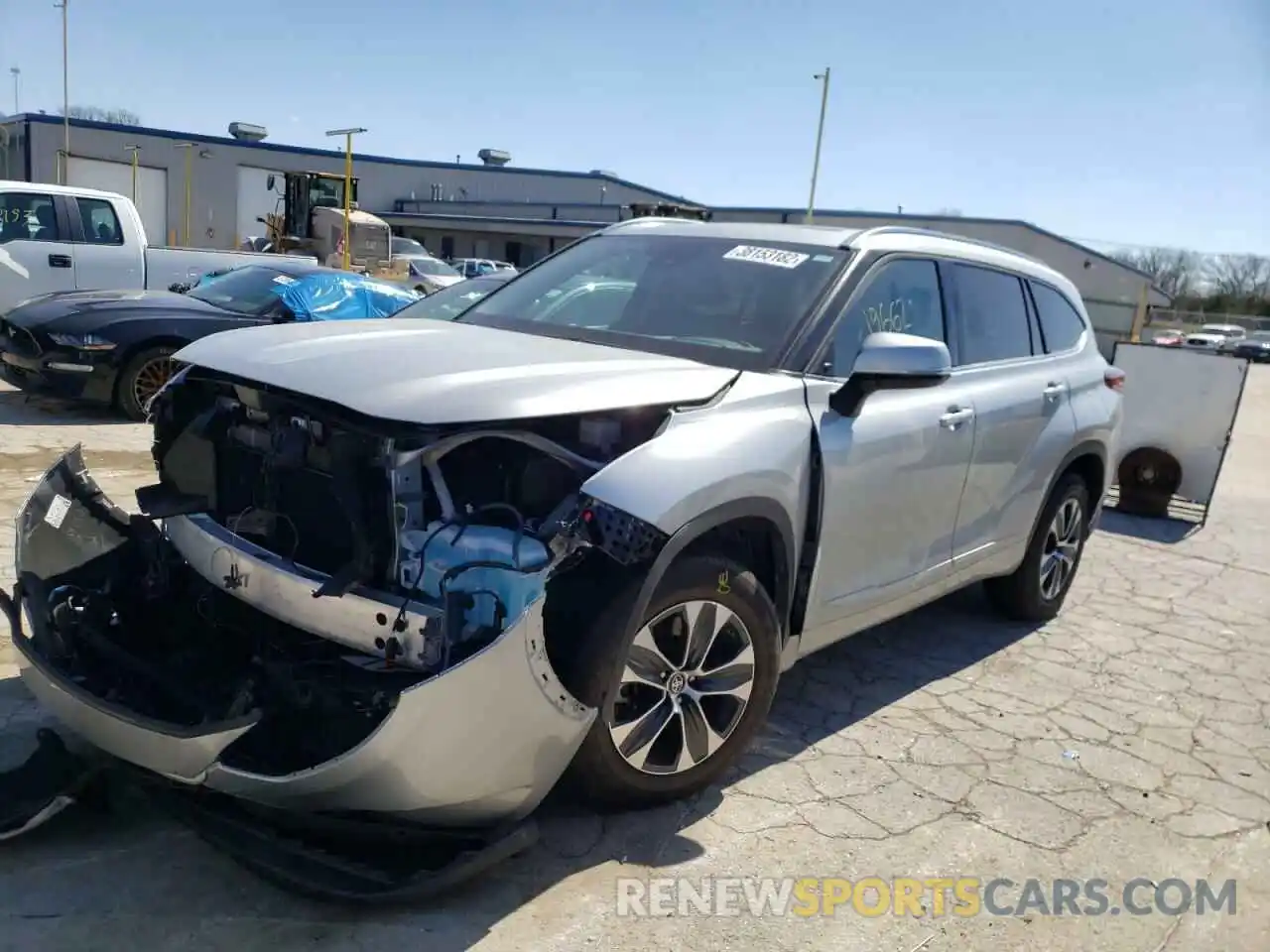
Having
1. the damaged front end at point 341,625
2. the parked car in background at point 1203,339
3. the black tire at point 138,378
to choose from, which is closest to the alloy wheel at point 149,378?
the black tire at point 138,378

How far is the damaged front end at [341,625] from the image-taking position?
246 cm

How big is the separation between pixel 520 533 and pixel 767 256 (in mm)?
1747

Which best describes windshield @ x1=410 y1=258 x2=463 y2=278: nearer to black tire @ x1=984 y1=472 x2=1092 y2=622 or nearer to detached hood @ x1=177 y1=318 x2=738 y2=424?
black tire @ x1=984 y1=472 x2=1092 y2=622

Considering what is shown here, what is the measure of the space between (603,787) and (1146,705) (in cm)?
284

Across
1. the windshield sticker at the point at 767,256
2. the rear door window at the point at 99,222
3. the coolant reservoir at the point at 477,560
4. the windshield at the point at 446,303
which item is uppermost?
the windshield sticker at the point at 767,256

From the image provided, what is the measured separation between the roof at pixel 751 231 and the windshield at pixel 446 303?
2.42ft

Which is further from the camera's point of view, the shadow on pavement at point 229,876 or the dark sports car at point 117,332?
the dark sports car at point 117,332

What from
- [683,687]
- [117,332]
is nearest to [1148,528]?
[683,687]

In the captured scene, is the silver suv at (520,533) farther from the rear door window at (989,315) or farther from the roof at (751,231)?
the rear door window at (989,315)

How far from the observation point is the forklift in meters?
25.2

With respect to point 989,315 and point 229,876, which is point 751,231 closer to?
point 989,315

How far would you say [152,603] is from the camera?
3320mm

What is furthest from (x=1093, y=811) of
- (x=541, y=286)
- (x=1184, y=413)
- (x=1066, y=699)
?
(x=1184, y=413)

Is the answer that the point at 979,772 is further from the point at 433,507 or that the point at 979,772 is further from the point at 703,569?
the point at 433,507
